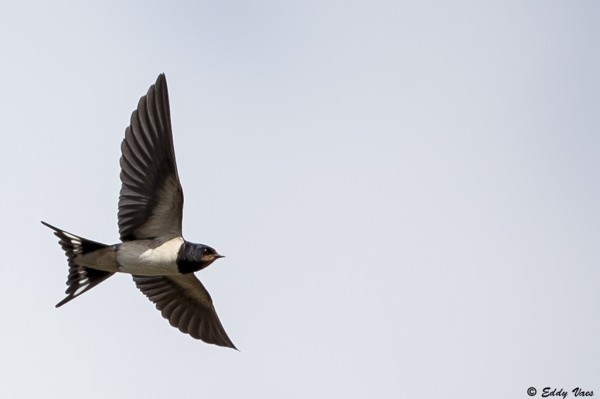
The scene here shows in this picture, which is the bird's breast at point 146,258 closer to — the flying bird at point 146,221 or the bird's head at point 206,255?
the flying bird at point 146,221

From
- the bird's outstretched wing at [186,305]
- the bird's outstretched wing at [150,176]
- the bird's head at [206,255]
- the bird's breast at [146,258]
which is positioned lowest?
the bird's outstretched wing at [186,305]

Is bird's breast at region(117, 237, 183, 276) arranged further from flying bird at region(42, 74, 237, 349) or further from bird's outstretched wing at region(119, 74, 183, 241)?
bird's outstretched wing at region(119, 74, 183, 241)

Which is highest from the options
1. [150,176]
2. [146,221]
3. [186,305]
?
[150,176]

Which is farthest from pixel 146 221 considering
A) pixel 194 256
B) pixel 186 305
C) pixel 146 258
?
pixel 186 305

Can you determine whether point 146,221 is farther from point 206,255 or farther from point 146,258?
point 206,255

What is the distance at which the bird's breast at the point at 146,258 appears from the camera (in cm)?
865

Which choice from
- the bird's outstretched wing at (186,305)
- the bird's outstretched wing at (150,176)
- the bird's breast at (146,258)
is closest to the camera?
the bird's outstretched wing at (150,176)

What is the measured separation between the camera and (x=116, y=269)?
8.67 m

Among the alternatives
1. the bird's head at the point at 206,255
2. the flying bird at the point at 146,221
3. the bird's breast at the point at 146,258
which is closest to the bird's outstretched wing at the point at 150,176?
the flying bird at the point at 146,221

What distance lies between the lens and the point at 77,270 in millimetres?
8680

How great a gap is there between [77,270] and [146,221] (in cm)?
55

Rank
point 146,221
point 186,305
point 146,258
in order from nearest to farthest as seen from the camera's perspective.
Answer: point 146,258, point 146,221, point 186,305

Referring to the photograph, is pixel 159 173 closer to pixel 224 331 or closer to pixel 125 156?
pixel 125 156

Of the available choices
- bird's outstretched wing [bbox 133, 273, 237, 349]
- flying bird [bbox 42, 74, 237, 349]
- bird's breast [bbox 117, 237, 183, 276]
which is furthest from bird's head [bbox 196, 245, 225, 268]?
bird's outstretched wing [bbox 133, 273, 237, 349]
